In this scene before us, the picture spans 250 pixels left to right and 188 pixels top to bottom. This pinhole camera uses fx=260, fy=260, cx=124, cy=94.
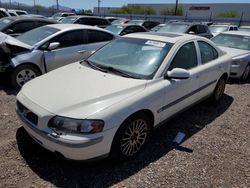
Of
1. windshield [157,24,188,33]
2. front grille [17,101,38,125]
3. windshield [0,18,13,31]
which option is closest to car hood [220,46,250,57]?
windshield [157,24,188,33]

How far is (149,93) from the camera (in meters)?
3.32

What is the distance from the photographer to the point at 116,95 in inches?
122

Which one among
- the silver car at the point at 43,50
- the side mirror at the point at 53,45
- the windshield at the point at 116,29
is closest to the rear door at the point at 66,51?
the silver car at the point at 43,50

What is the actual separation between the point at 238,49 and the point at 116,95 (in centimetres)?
625

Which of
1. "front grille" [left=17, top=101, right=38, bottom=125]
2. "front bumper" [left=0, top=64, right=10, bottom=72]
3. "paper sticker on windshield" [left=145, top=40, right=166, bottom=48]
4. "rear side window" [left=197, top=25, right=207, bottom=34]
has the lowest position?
"front bumper" [left=0, top=64, right=10, bottom=72]

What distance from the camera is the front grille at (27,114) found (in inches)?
116

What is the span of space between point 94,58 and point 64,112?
1.65 m

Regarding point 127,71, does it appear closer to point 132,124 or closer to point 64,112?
point 132,124

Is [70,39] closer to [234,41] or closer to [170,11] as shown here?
[234,41]

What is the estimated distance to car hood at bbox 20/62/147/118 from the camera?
2.88 meters

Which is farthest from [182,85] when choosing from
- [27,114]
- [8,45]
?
[8,45]

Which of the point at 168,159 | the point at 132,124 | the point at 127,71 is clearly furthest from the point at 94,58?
the point at 168,159

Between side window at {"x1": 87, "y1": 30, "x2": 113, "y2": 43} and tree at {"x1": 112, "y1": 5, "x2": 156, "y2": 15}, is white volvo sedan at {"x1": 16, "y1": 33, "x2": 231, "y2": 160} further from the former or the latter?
tree at {"x1": 112, "y1": 5, "x2": 156, "y2": 15}

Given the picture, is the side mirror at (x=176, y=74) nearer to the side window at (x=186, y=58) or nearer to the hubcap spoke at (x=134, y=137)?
the side window at (x=186, y=58)
